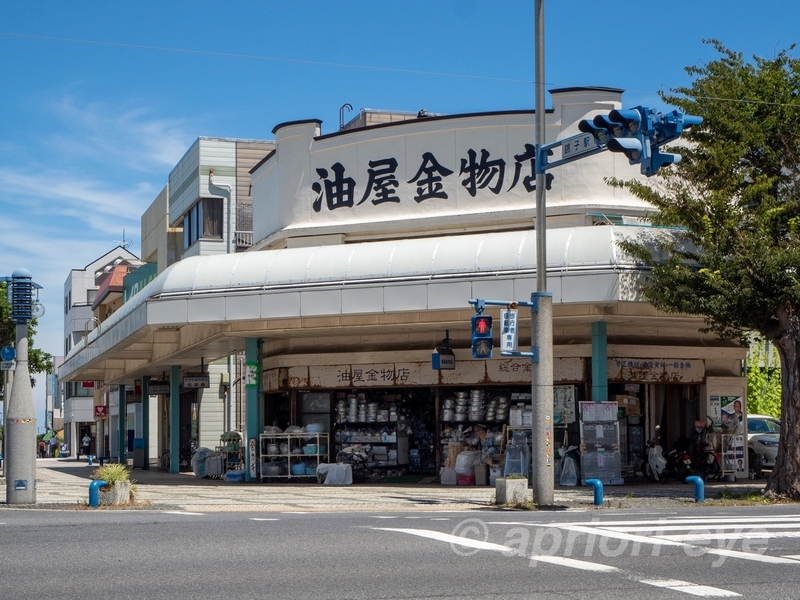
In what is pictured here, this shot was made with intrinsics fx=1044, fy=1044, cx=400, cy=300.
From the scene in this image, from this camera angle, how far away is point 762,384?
48.3 metres

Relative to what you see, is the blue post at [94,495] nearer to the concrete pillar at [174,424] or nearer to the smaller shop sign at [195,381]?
the smaller shop sign at [195,381]

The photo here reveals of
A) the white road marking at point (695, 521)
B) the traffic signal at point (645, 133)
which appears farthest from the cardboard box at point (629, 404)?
the traffic signal at point (645, 133)

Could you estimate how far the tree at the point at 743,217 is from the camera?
63.7 feet

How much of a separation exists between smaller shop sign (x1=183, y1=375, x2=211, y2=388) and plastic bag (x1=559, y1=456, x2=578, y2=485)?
15219 millimetres

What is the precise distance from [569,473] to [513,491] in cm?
545

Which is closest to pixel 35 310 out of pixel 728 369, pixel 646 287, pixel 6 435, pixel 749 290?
pixel 6 435

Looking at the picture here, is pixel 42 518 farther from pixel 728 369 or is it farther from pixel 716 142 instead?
pixel 728 369

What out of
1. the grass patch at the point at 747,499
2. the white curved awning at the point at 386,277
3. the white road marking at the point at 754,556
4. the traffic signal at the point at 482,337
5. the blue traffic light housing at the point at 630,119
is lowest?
the grass patch at the point at 747,499

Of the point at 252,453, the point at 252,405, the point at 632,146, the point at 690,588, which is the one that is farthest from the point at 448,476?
the point at 690,588

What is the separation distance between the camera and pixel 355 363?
2769 cm

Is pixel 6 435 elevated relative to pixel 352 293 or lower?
lower

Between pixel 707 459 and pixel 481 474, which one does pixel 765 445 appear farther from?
pixel 481 474

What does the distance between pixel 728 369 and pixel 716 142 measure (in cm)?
896

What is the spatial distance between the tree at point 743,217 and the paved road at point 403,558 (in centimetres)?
588
